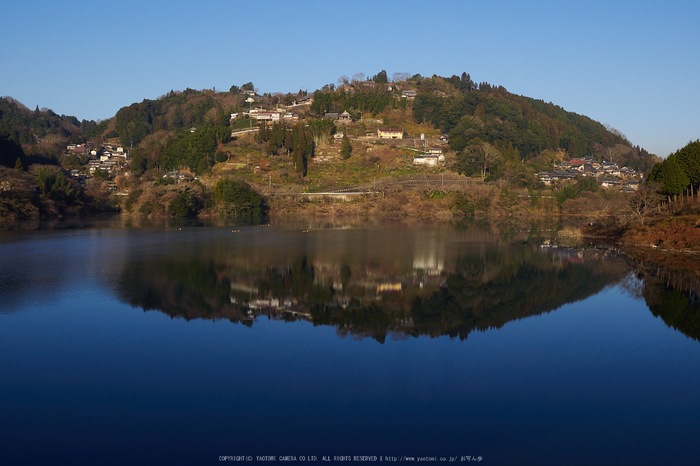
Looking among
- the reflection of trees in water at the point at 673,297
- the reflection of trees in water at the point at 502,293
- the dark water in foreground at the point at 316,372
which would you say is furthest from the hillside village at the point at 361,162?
the dark water in foreground at the point at 316,372

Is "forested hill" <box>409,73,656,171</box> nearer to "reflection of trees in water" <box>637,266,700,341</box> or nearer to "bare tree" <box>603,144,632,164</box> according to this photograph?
"bare tree" <box>603,144,632,164</box>

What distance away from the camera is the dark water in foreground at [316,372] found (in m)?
7.02

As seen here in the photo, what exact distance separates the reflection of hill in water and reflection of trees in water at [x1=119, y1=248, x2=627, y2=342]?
3 centimetres

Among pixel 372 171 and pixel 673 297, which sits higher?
pixel 372 171

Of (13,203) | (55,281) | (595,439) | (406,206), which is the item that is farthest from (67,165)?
(595,439)

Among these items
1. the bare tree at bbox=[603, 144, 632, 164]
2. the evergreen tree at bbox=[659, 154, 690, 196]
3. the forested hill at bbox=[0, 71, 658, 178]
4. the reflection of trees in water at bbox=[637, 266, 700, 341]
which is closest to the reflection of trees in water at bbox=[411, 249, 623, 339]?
the reflection of trees in water at bbox=[637, 266, 700, 341]

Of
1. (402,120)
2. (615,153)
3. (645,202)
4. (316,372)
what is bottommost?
(316,372)

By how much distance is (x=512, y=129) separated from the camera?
77.1 metres

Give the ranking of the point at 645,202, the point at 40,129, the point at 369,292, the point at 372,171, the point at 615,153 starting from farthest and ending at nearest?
the point at 40,129 < the point at 615,153 < the point at 372,171 < the point at 645,202 < the point at 369,292

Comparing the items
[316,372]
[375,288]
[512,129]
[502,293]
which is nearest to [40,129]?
[512,129]

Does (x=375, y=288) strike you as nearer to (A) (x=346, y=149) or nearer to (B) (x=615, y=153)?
(A) (x=346, y=149)

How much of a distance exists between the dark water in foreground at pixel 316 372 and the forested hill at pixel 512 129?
51.1 m

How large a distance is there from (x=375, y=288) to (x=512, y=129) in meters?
67.1

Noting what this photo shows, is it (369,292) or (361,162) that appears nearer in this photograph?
(369,292)
